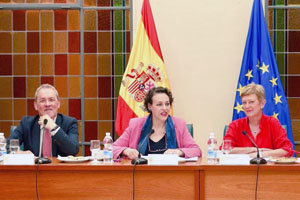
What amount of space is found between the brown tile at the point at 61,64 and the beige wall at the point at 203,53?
40.9 inches

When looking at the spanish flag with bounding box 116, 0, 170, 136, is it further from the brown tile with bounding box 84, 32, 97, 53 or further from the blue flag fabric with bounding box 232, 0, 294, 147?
the blue flag fabric with bounding box 232, 0, 294, 147

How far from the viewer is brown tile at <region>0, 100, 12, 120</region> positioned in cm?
509

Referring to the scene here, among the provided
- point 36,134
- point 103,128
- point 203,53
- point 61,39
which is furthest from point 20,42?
point 203,53

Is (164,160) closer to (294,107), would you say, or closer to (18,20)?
(294,107)

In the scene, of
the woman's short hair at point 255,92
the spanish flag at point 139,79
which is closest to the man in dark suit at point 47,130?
the spanish flag at point 139,79

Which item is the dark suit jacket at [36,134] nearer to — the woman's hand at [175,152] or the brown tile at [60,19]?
the woman's hand at [175,152]

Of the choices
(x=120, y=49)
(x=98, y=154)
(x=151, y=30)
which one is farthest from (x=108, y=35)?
(x=98, y=154)

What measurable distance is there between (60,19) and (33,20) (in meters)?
0.29

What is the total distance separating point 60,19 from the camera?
16.6 feet

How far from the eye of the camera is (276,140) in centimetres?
353

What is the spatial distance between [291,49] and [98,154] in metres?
2.71

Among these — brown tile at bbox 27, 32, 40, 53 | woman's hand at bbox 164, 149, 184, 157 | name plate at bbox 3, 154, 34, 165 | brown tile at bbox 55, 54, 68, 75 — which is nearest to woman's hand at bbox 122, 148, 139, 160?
woman's hand at bbox 164, 149, 184, 157

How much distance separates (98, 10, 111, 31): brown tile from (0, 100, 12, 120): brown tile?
49.5 inches

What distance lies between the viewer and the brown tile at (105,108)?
5.05 m
